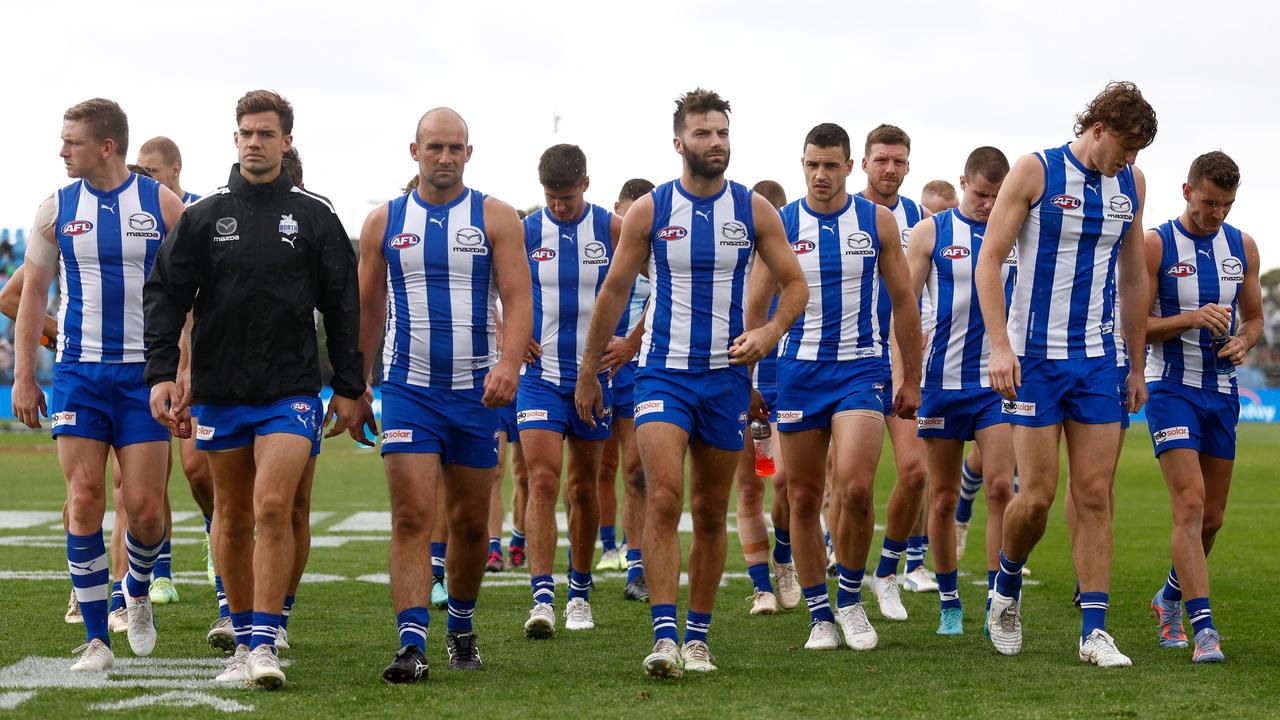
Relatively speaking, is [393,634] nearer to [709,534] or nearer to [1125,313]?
[709,534]

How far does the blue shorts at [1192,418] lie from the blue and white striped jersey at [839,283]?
4.65 ft

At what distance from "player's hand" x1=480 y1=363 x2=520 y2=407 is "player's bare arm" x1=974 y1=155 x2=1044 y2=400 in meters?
2.16

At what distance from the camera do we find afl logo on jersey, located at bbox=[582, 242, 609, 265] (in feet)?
31.1

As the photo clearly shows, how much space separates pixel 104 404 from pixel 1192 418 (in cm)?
522

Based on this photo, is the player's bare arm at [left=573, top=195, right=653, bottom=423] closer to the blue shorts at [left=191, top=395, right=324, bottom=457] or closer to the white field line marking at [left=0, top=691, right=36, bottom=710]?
the blue shorts at [left=191, top=395, right=324, bottom=457]

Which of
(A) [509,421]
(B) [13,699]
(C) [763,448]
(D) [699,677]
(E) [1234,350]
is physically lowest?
(D) [699,677]

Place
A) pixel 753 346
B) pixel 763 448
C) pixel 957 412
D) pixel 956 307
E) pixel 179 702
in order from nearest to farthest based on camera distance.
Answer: pixel 179 702, pixel 753 346, pixel 957 412, pixel 956 307, pixel 763 448

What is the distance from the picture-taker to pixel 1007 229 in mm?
7273

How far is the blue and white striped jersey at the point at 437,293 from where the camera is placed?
6.91 m

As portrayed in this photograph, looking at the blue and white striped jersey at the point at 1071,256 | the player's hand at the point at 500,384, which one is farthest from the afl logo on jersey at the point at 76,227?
the blue and white striped jersey at the point at 1071,256

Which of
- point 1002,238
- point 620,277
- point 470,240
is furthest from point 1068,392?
point 470,240

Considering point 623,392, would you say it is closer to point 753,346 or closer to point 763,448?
point 763,448

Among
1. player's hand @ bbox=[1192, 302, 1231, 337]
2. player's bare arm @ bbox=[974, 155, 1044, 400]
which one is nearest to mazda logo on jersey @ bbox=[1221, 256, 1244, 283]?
player's hand @ bbox=[1192, 302, 1231, 337]

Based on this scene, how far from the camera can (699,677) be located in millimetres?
6805
